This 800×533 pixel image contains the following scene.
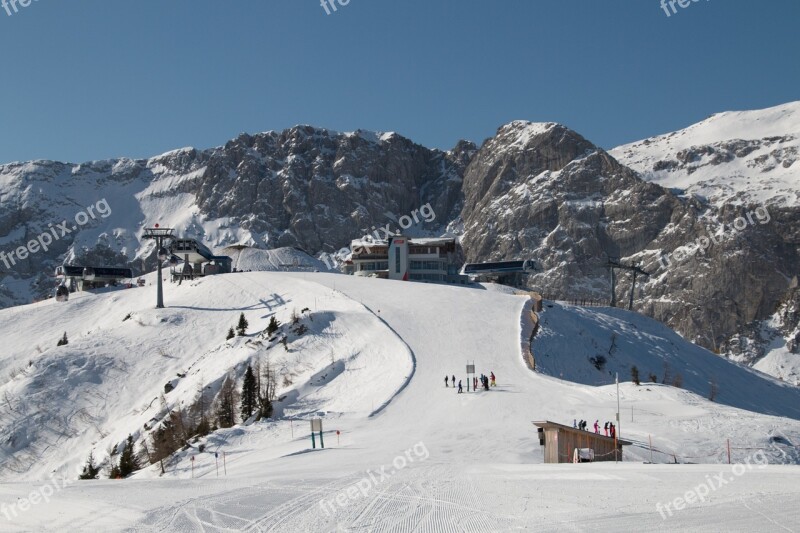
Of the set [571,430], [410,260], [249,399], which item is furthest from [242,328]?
[571,430]

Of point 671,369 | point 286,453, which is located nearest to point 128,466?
point 286,453

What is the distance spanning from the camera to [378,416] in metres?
46.5

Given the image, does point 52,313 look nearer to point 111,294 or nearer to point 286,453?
point 111,294

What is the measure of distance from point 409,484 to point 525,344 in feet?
138

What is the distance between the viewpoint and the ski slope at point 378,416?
20.3 m

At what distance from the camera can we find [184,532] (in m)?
18.6

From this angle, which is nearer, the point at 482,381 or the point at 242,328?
the point at 482,381

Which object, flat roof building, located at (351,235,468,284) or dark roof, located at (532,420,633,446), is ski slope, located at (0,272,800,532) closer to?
dark roof, located at (532,420,633,446)

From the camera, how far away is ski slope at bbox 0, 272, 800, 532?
66.7 ft

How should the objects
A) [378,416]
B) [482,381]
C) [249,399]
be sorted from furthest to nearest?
1. [249,399]
2. [482,381]
3. [378,416]

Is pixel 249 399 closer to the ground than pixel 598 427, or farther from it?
closer to the ground

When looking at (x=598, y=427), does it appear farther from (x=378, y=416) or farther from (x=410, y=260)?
(x=410, y=260)

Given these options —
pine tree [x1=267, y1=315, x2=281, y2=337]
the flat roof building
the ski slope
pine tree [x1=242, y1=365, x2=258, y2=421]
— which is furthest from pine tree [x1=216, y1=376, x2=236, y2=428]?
the flat roof building

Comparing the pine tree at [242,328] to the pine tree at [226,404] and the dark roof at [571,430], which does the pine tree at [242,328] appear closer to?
the pine tree at [226,404]
